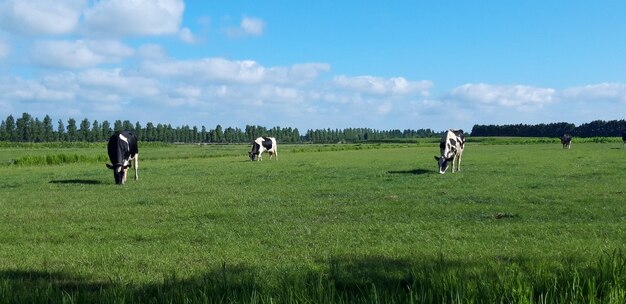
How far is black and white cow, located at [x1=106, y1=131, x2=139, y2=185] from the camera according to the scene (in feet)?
89.5

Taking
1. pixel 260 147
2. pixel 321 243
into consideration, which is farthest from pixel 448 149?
pixel 260 147

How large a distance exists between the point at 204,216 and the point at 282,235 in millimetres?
4067

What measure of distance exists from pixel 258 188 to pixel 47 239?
39.2ft

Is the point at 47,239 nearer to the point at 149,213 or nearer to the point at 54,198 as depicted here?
the point at 149,213

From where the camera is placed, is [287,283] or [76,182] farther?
[76,182]

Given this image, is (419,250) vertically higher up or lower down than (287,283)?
lower down

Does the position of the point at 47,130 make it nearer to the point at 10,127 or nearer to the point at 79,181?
the point at 10,127

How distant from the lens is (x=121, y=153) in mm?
28859

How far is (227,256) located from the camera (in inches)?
388

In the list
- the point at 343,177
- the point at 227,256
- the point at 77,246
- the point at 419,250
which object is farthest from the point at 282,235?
the point at 343,177

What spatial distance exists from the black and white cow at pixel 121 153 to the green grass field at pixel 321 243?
13.1ft

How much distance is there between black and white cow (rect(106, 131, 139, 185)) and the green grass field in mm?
3995

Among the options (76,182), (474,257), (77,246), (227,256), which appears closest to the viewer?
(474,257)

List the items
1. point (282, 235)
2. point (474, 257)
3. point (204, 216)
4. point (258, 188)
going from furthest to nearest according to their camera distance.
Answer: point (258, 188) < point (204, 216) < point (282, 235) < point (474, 257)
